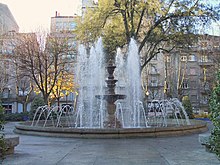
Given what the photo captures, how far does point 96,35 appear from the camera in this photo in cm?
2325

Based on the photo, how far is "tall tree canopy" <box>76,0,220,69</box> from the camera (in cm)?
2220

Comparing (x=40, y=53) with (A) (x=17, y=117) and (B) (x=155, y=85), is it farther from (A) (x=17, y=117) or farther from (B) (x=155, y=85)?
(B) (x=155, y=85)

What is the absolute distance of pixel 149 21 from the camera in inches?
961

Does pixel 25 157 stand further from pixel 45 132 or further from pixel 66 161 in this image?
pixel 45 132

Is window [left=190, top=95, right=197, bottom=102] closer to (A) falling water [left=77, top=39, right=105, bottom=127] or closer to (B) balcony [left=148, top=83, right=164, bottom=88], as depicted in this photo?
(B) balcony [left=148, top=83, right=164, bottom=88]

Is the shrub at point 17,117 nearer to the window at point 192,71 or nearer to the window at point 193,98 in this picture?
the window at point 193,98

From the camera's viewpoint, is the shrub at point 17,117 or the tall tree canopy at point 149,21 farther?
the shrub at point 17,117

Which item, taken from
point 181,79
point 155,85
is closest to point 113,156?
point 181,79

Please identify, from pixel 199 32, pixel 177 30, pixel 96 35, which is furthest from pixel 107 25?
pixel 199 32

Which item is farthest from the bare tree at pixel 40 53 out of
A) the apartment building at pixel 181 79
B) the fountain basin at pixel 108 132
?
the apartment building at pixel 181 79

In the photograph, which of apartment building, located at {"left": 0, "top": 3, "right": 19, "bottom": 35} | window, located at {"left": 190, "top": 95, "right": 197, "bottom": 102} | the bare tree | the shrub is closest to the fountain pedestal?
the bare tree

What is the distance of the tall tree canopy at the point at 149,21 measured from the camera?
22203 millimetres

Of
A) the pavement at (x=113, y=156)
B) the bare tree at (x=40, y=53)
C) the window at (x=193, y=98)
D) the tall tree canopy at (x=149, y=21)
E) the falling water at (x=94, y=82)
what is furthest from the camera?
the window at (x=193, y=98)

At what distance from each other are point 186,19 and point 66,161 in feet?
62.4
